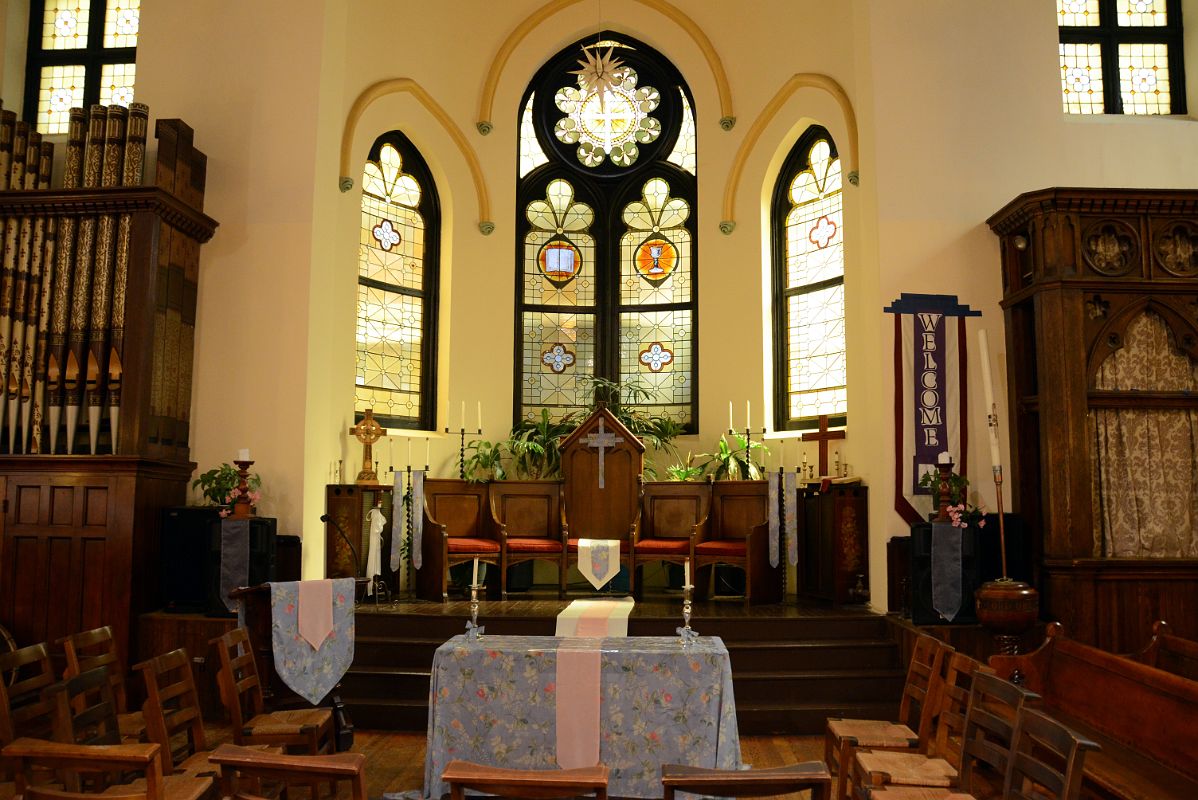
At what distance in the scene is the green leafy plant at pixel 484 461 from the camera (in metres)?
9.60

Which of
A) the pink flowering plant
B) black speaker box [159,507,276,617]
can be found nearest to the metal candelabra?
black speaker box [159,507,276,617]

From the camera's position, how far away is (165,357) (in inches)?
297

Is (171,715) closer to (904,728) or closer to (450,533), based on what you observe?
(904,728)

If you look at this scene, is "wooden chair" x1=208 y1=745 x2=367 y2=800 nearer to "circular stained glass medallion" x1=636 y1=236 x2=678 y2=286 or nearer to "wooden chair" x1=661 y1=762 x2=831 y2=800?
"wooden chair" x1=661 y1=762 x2=831 y2=800

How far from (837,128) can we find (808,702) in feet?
16.6

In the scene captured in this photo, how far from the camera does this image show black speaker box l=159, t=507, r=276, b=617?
23.3 ft

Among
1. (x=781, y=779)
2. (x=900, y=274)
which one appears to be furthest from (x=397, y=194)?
(x=781, y=779)

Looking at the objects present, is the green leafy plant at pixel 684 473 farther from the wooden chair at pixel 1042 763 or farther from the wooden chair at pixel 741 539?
the wooden chair at pixel 1042 763

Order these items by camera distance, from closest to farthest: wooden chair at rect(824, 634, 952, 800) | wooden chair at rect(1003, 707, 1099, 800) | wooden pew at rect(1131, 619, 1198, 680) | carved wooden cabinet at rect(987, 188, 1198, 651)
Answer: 1. wooden chair at rect(1003, 707, 1099, 800)
2. wooden chair at rect(824, 634, 952, 800)
3. wooden pew at rect(1131, 619, 1198, 680)
4. carved wooden cabinet at rect(987, 188, 1198, 651)

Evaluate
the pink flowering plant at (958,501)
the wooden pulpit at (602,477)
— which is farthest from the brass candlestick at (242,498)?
the pink flowering plant at (958,501)

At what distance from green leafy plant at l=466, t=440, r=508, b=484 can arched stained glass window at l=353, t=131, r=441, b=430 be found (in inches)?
20.3

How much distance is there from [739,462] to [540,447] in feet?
6.33

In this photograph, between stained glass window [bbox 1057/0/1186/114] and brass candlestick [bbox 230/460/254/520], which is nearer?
brass candlestick [bbox 230/460/254/520]

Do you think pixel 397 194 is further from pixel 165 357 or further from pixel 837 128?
pixel 837 128
